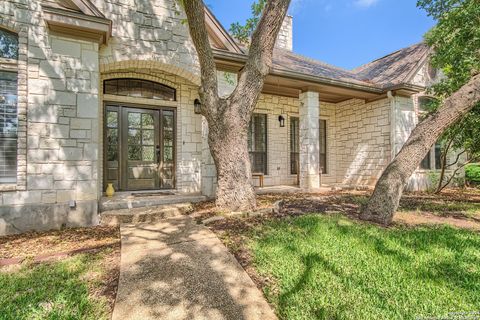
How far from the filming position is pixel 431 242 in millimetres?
3148

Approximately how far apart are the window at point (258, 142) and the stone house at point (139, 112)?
0.11 ft

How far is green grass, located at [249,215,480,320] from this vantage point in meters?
1.87

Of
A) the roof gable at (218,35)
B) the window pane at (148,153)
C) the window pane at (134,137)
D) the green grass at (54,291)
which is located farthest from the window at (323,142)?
the green grass at (54,291)

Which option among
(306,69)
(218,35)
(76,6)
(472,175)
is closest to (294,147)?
(306,69)

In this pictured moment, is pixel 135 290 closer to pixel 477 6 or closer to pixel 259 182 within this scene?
pixel 259 182

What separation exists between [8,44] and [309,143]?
6916 millimetres

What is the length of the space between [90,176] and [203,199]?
226cm

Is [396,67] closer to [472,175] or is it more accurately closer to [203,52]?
[472,175]

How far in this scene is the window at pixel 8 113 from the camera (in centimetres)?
413

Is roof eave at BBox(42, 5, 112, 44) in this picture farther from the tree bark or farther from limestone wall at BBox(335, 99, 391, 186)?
limestone wall at BBox(335, 99, 391, 186)

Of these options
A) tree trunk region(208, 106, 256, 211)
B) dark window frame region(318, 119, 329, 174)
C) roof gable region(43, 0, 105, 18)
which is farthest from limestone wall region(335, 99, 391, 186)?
roof gable region(43, 0, 105, 18)

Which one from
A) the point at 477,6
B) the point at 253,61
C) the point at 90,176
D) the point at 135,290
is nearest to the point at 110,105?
the point at 90,176

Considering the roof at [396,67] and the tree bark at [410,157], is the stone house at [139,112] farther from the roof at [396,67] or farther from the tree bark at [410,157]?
the tree bark at [410,157]

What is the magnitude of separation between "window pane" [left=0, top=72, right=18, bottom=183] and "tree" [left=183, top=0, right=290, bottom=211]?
314 cm
